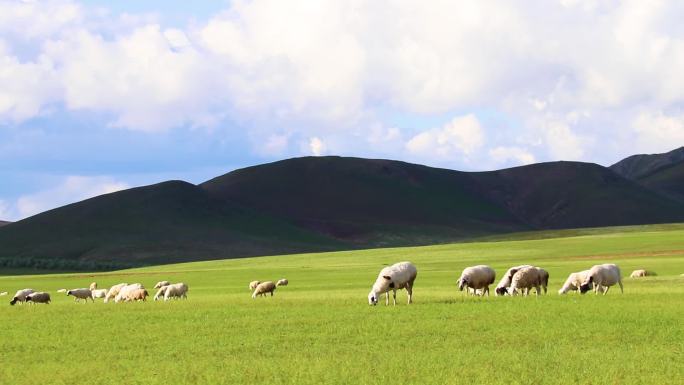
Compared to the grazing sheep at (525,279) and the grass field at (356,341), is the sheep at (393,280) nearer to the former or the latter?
the grass field at (356,341)

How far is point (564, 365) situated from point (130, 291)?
2858cm

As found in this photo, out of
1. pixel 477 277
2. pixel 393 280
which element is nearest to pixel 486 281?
pixel 477 277

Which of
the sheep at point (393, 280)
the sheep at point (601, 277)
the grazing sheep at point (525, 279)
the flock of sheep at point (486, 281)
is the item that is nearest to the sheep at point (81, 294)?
the flock of sheep at point (486, 281)

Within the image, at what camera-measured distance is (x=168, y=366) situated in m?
19.4

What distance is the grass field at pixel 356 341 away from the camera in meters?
17.9

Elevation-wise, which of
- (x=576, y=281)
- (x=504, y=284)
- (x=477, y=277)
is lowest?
(x=576, y=281)

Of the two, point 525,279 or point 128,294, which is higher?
point 128,294

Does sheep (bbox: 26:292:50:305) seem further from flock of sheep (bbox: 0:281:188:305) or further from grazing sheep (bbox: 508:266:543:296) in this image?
grazing sheep (bbox: 508:266:543:296)

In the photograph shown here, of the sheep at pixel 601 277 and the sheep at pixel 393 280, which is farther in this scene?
the sheep at pixel 601 277

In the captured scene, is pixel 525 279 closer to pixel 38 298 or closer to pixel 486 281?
pixel 486 281

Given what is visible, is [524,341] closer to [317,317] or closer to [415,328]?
[415,328]

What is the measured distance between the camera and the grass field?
17.9 meters

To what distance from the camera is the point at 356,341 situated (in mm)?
22719

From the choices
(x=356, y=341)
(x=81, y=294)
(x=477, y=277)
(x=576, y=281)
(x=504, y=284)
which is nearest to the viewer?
(x=356, y=341)
